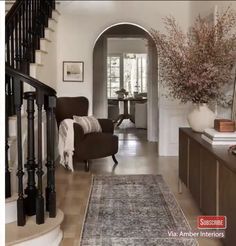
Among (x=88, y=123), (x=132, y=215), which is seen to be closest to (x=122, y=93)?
(x=88, y=123)

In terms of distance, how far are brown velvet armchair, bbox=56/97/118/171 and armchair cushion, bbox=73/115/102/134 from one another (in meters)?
0.12

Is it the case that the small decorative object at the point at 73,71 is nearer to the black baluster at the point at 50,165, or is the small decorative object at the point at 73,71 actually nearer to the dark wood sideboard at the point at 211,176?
the dark wood sideboard at the point at 211,176

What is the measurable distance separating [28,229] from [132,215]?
1.13 meters

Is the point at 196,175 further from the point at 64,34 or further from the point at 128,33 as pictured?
the point at 128,33

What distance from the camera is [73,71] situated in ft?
21.6

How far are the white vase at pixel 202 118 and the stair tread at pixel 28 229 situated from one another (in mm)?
1715

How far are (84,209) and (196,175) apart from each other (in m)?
1.13

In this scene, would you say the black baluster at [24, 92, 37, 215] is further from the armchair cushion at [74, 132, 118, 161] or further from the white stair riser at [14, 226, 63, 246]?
the armchair cushion at [74, 132, 118, 161]

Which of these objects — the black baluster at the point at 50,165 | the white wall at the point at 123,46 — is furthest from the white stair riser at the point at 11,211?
the white wall at the point at 123,46

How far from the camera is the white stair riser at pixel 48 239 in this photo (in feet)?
8.31

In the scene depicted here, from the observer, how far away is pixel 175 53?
3730 millimetres

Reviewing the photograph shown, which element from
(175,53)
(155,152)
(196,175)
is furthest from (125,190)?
(155,152)

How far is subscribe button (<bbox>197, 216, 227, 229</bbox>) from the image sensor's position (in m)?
2.52

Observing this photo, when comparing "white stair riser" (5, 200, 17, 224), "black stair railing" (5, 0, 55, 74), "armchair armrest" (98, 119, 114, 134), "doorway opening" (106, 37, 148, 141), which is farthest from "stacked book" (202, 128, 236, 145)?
"doorway opening" (106, 37, 148, 141)
